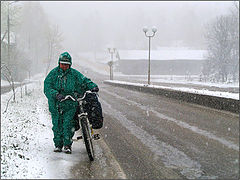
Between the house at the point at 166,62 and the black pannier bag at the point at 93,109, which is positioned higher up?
the house at the point at 166,62

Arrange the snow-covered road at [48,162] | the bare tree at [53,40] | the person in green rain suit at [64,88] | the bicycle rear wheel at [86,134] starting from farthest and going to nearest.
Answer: the bare tree at [53,40]
the person in green rain suit at [64,88]
the bicycle rear wheel at [86,134]
the snow-covered road at [48,162]

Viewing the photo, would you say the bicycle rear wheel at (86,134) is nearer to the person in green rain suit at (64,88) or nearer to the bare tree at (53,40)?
the person in green rain suit at (64,88)

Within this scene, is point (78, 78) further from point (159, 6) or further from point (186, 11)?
point (159, 6)

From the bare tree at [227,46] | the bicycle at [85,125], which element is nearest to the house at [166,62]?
the bare tree at [227,46]

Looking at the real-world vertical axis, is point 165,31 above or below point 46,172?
above

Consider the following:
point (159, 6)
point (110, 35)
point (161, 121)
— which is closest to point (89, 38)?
point (110, 35)

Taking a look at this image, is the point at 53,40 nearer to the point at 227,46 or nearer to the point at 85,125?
the point at 227,46

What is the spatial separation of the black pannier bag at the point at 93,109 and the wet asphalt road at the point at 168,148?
2.25 ft

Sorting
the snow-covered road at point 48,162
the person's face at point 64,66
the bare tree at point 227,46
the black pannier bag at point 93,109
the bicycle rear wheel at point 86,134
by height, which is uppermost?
A: the bare tree at point 227,46

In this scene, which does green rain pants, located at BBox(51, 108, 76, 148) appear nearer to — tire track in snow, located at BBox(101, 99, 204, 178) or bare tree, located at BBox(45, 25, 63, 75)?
tire track in snow, located at BBox(101, 99, 204, 178)

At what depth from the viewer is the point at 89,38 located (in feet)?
406

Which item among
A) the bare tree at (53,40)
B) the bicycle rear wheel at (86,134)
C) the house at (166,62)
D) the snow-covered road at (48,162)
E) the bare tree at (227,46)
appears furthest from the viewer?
the house at (166,62)

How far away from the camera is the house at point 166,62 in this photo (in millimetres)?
73250

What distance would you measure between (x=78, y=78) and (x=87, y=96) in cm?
39
